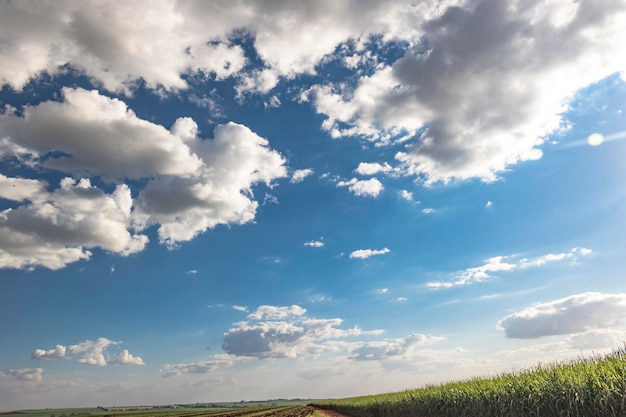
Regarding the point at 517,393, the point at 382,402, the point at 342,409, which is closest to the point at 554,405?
the point at 517,393

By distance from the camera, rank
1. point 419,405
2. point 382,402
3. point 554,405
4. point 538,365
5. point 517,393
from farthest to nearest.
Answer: point 382,402 < point 419,405 < point 538,365 < point 517,393 < point 554,405

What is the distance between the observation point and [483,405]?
1983 centimetres

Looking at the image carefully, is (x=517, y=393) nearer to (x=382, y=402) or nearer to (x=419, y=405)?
(x=419, y=405)

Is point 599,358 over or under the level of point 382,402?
over

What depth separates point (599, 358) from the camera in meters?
15.5

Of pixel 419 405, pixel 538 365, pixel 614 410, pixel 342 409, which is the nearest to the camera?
pixel 614 410

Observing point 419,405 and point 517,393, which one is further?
point 419,405

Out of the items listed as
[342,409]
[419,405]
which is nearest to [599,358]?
[419,405]

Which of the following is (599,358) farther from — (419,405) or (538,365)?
(419,405)

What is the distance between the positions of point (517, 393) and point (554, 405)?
8.18ft

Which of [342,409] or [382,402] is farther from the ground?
[382,402]

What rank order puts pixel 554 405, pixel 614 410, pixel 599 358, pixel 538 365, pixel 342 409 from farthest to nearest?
pixel 342 409, pixel 538 365, pixel 599 358, pixel 554 405, pixel 614 410

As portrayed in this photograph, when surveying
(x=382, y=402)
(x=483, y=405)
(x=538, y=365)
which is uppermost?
(x=538, y=365)

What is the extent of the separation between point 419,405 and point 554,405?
16701 millimetres
